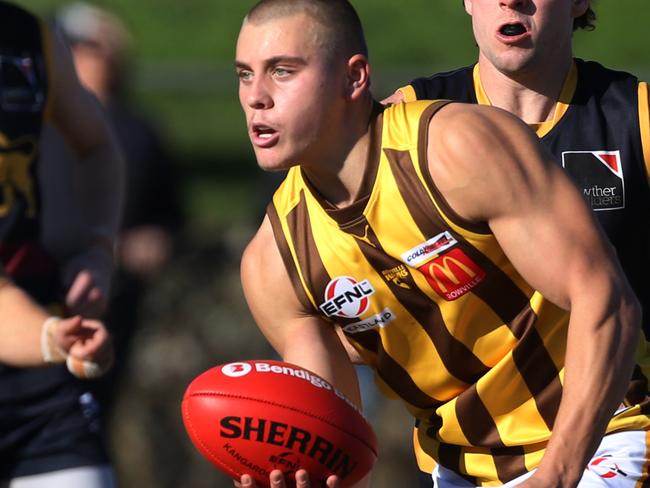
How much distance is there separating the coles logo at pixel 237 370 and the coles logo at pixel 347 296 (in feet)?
1.08

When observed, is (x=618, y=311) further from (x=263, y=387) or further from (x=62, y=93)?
(x=62, y=93)

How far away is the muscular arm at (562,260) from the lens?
3.96 metres

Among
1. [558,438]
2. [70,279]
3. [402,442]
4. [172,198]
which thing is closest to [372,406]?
[402,442]

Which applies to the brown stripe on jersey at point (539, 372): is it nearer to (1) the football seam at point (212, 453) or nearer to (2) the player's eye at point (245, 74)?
(1) the football seam at point (212, 453)

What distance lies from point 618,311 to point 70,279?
2135 mm

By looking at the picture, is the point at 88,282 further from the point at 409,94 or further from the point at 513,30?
the point at 513,30

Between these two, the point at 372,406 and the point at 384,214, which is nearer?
the point at 384,214

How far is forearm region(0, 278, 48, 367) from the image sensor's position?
4.93m

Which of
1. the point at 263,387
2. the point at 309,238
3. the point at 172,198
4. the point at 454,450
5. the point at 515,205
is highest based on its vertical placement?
the point at 515,205

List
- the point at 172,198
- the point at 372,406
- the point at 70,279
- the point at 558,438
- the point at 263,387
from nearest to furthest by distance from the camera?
the point at 558,438 < the point at 263,387 < the point at 70,279 < the point at 172,198 < the point at 372,406

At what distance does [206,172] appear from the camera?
13.5 m

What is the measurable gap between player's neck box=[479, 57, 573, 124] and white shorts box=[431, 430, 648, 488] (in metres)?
1.03

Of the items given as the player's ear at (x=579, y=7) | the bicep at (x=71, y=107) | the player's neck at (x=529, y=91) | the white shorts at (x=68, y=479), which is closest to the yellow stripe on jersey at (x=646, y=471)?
the player's neck at (x=529, y=91)

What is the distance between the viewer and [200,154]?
1390 centimetres
